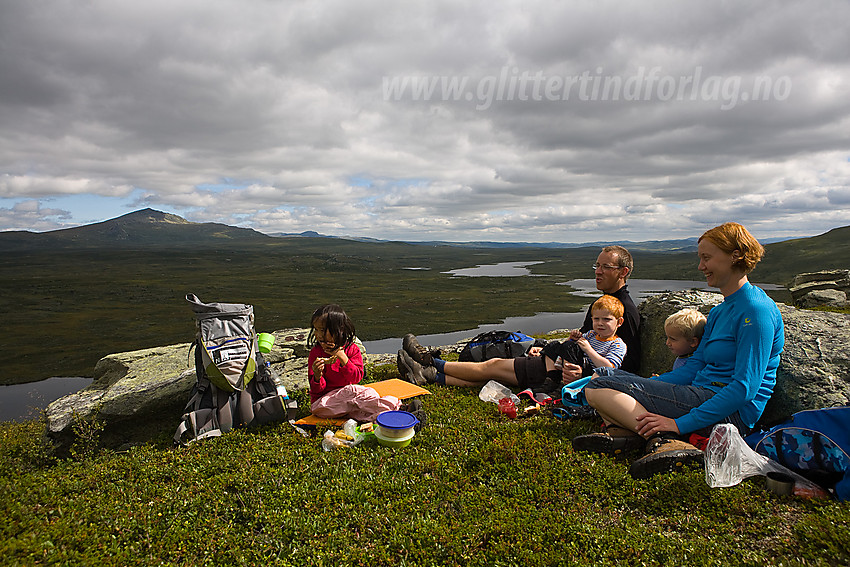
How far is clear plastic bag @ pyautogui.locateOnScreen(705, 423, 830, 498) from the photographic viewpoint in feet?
17.9

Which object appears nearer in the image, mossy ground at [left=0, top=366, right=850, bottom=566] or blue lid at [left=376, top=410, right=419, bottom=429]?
mossy ground at [left=0, top=366, right=850, bottom=566]

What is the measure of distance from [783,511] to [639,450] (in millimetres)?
1877

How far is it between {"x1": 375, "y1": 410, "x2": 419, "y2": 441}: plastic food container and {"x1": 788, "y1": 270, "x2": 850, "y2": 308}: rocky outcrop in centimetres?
4590

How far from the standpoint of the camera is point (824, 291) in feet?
132

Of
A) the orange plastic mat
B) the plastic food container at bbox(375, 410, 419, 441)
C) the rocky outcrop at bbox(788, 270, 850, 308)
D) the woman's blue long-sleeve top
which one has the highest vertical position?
the woman's blue long-sleeve top

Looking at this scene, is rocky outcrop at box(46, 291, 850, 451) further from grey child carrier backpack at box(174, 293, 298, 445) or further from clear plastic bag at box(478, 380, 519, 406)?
clear plastic bag at box(478, 380, 519, 406)

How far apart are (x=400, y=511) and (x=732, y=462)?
14.2ft

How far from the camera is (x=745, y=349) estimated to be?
5.73 m

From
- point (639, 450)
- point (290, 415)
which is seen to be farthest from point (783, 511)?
point (290, 415)

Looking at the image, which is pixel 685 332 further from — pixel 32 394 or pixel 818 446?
pixel 32 394

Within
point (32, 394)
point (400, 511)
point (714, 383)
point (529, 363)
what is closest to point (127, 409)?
point (400, 511)

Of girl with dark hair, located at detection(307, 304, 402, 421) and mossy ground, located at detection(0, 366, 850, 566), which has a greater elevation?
girl with dark hair, located at detection(307, 304, 402, 421)

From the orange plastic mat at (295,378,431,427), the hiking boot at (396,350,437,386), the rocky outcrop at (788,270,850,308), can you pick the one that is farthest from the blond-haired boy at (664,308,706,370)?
the rocky outcrop at (788,270,850,308)

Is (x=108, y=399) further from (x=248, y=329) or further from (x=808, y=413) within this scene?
(x=808, y=413)
